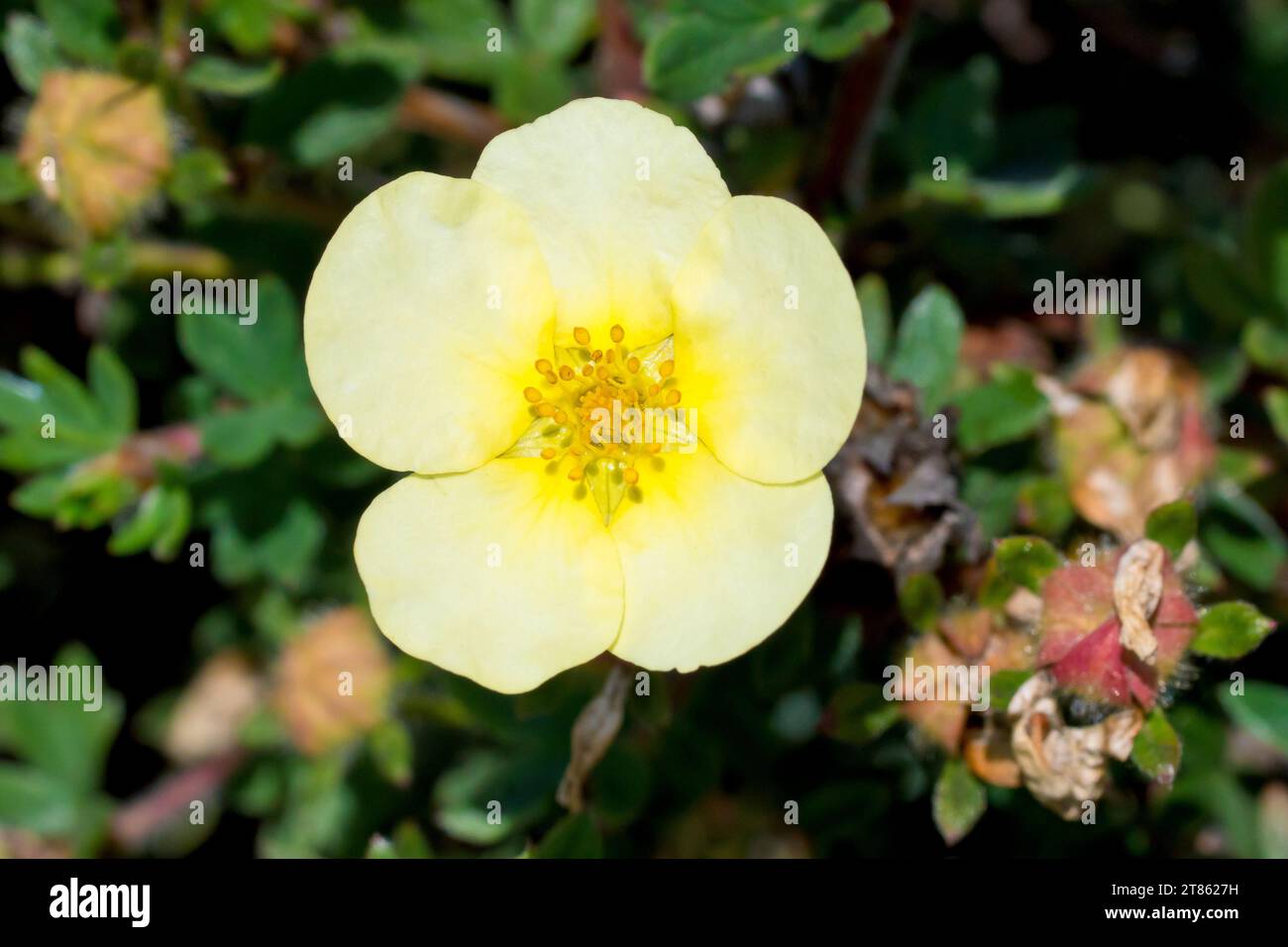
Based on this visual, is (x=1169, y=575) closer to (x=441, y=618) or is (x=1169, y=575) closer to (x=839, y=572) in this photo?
(x=839, y=572)

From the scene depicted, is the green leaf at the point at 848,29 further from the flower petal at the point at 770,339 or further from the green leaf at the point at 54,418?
the green leaf at the point at 54,418

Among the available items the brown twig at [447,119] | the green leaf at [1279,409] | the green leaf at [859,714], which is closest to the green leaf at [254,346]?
the brown twig at [447,119]

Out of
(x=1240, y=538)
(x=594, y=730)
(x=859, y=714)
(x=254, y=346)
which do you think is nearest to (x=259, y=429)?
(x=254, y=346)

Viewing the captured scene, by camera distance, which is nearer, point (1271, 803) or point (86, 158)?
point (86, 158)

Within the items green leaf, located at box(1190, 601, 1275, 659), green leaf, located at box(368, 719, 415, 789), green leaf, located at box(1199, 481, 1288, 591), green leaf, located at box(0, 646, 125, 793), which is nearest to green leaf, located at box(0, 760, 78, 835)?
green leaf, located at box(0, 646, 125, 793)
